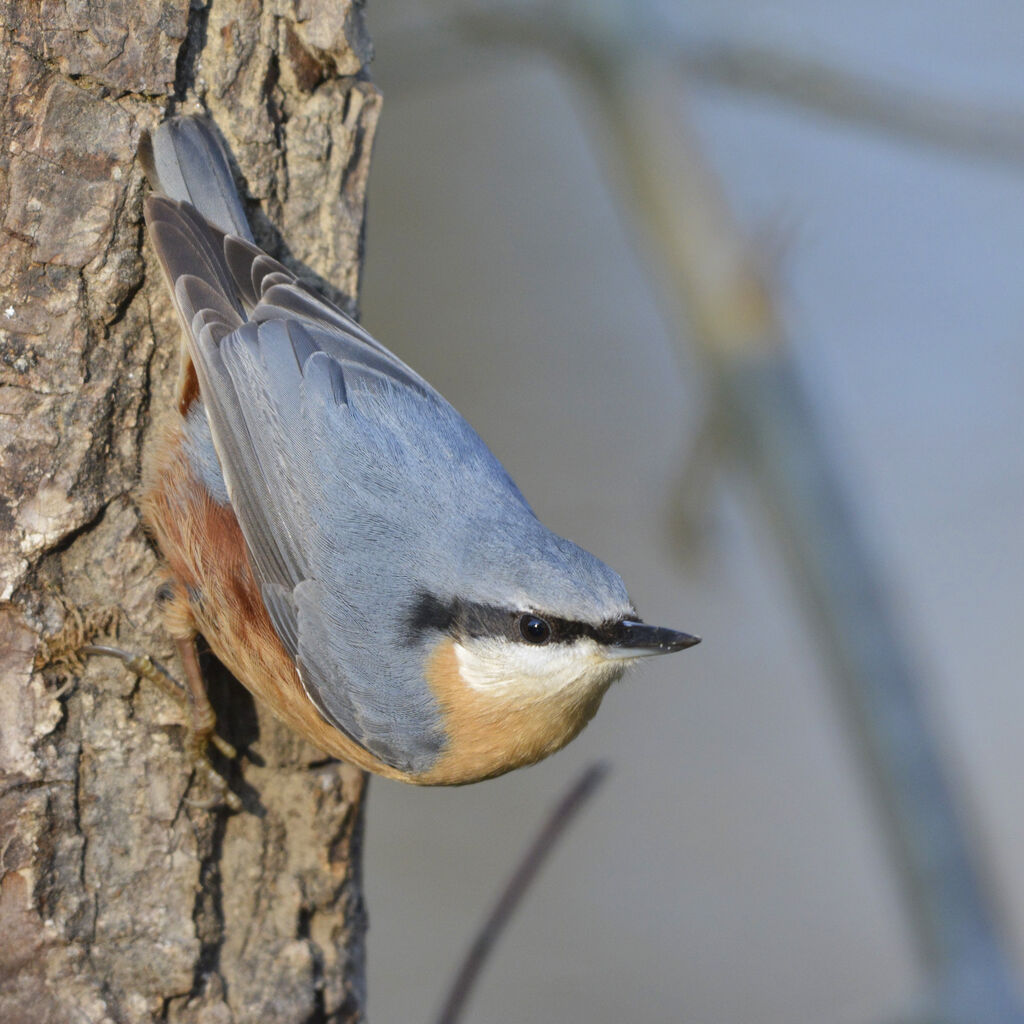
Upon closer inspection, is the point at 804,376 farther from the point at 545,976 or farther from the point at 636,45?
the point at 545,976

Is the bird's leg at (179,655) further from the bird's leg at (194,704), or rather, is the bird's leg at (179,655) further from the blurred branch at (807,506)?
the blurred branch at (807,506)

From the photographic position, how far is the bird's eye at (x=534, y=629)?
1589 mm

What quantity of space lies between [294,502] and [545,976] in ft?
13.8

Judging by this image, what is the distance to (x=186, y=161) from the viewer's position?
1.60 meters

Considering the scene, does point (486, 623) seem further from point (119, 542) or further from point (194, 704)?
point (119, 542)

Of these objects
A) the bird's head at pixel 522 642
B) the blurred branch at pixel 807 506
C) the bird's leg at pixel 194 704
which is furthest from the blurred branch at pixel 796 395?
the bird's leg at pixel 194 704

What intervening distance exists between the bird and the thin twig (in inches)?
9.4

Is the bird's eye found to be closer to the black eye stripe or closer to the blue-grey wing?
the black eye stripe

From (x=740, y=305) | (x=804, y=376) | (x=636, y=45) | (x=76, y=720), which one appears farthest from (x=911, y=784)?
(x=636, y=45)

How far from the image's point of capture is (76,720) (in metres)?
1.57

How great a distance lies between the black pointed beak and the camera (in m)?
1.54

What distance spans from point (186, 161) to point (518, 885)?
110 centimetres

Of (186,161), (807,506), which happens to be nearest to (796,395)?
(807,506)

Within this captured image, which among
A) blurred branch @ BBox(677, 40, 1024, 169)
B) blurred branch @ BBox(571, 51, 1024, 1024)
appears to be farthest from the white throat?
blurred branch @ BBox(677, 40, 1024, 169)
